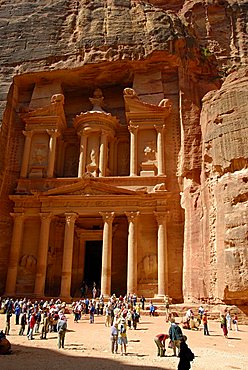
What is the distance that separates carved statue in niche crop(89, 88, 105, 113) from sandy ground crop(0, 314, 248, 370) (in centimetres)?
→ 1739

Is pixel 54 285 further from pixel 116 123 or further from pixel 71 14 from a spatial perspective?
pixel 71 14

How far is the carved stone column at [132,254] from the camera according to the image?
22906mm

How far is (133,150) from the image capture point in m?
27.4

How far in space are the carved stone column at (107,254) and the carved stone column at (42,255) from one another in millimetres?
3573

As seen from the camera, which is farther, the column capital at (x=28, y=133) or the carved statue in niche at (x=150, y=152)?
the column capital at (x=28, y=133)

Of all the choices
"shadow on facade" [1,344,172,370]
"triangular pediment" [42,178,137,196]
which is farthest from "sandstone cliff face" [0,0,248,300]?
"shadow on facade" [1,344,172,370]

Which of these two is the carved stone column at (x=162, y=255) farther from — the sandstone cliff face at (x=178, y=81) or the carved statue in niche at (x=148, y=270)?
the sandstone cliff face at (x=178, y=81)

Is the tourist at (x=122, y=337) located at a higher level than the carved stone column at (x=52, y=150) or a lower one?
lower

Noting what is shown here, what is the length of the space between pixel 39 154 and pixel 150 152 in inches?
312

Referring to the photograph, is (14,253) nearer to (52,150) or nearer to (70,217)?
(70,217)

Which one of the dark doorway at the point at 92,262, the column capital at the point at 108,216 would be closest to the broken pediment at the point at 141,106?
the column capital at the point at 108,216

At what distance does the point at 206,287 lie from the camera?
2061 cm

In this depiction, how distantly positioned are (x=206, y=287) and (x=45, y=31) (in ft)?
76.8

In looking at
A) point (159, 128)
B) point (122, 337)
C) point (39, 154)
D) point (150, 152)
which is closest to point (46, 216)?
point (39, 154)
